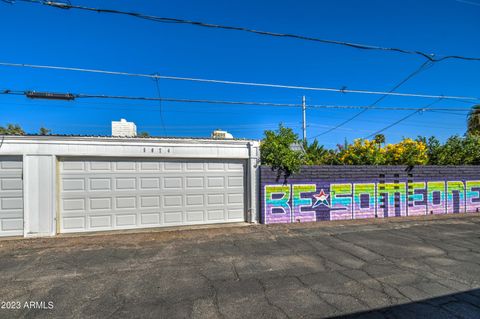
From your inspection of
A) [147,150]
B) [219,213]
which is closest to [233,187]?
[219,213]

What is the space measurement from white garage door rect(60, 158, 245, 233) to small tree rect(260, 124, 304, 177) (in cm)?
99

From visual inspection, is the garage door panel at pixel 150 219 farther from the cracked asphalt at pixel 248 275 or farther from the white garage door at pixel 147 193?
the cracked asphalt at pixel 248 275

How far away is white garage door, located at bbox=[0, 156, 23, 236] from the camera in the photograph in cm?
725

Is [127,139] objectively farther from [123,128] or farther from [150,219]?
[150,219]

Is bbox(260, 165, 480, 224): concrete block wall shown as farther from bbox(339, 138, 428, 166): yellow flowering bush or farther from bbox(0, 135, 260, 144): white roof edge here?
bbox(0, 135, 260, 144): white roof edge

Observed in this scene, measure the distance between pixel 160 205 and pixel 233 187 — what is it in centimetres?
248

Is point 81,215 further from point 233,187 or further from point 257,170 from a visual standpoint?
point 257,170

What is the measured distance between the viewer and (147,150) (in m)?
8.22

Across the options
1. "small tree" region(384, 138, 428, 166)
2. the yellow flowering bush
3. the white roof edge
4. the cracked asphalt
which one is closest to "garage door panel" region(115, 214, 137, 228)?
the cracked asphalt

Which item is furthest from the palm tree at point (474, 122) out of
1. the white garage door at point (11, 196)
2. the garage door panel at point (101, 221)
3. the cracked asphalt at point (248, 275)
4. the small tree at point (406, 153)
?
the white garage door at point (11, 196)

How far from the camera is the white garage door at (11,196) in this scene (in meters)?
7.25

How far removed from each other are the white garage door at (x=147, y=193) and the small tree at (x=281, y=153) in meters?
0.99

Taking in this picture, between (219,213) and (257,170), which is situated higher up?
(257,170)

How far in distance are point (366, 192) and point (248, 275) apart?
7.08 m
